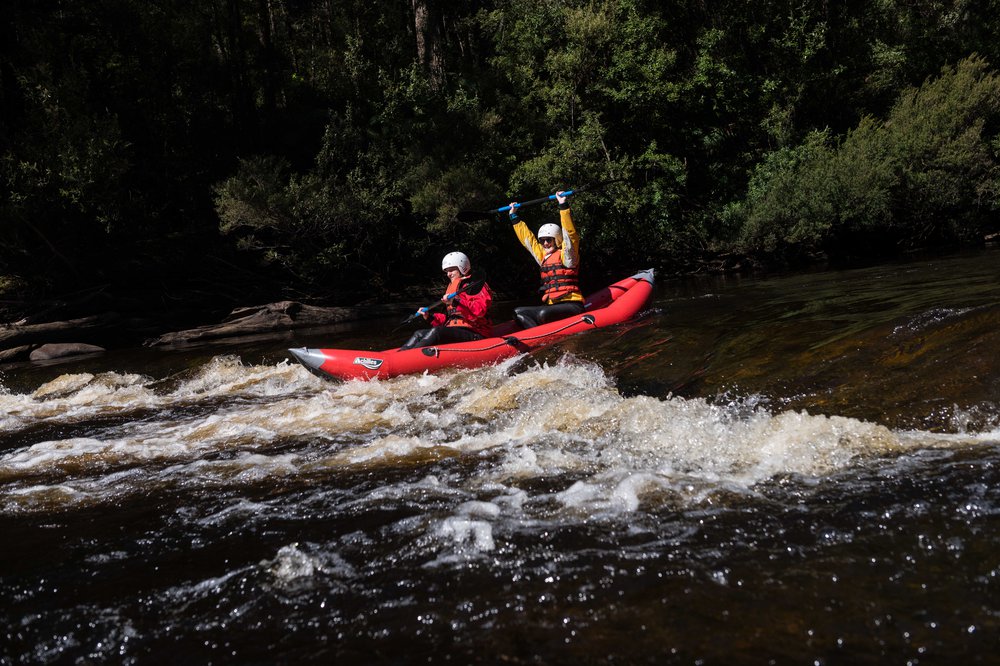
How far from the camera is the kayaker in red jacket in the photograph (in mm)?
7512

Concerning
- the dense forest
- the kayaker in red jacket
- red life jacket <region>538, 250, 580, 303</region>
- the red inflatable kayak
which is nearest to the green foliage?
the dense forest

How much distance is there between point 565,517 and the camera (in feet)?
10.2

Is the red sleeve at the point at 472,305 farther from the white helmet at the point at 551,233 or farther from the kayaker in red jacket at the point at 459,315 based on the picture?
the white helmet at the point at 551,233

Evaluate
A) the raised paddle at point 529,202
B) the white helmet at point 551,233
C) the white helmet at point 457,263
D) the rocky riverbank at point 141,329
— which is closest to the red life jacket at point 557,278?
the white helmet at point 551,233

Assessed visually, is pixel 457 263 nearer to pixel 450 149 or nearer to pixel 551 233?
pixel 551 233

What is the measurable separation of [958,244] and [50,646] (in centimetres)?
1976

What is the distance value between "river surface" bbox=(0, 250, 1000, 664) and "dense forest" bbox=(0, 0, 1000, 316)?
→ 10.2 metres

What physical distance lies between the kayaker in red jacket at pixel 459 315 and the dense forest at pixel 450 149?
7.46 metres

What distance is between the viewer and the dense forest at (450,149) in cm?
1498

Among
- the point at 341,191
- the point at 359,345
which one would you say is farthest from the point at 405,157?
the point at 359,345

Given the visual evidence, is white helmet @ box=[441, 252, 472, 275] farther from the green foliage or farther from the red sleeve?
the green foliage

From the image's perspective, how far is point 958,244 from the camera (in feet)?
57.4

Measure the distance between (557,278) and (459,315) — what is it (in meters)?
1.34

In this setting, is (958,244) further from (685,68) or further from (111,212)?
(111,212)
